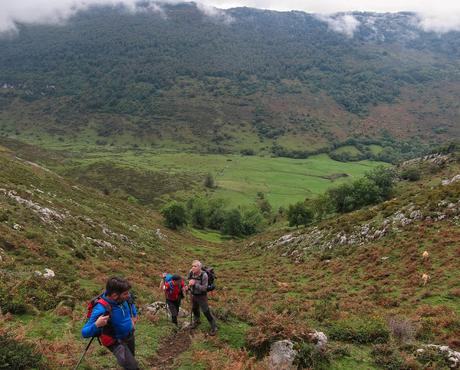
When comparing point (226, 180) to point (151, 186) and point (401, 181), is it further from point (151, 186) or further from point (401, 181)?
point (401, 181)

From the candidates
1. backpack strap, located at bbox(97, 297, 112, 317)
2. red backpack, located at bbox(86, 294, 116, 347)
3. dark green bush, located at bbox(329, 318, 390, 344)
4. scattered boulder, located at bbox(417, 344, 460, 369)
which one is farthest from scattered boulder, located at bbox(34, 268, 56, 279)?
scattered boulder, located at bbox(417, 344, 460, 369)

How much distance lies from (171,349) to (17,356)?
5.46 m

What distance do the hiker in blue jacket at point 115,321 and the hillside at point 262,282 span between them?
2.68 metres

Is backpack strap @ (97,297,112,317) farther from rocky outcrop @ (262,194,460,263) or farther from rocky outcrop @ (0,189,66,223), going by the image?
rocky outcrop @ (262,194,460,263)

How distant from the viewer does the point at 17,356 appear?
1015 cm

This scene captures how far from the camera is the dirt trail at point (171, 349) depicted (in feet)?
42.1

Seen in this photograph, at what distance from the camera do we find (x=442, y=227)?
32.0 metres

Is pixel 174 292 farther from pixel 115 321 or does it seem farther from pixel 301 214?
pixel 301 214

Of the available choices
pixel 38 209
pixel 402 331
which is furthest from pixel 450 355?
pixel 38 209

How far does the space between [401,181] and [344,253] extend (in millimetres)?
41719

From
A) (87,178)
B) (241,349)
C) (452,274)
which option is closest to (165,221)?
(452,274)

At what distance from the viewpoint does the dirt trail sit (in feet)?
42.1

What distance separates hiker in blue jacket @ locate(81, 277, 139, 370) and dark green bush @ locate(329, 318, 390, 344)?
885 cm

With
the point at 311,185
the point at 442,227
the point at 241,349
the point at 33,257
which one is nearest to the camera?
the point at 241,349
